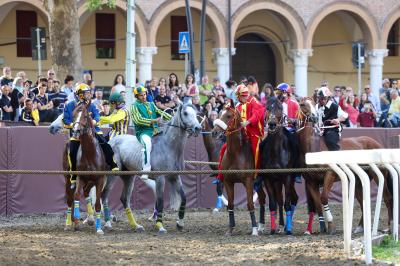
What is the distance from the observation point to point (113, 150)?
19.3m

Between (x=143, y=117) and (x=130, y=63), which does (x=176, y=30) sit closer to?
(x=130, y=63)

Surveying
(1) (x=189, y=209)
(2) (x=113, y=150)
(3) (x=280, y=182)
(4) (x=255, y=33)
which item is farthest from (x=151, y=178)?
(4) (x=255, y=33)

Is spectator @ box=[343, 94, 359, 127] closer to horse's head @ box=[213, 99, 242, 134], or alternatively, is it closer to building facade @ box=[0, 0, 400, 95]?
building facade @ box=[0, 0, 400, 95]

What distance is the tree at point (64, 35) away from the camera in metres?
27.3

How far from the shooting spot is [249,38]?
47.2 metres

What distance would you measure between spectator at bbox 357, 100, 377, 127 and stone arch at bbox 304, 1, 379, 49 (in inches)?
544

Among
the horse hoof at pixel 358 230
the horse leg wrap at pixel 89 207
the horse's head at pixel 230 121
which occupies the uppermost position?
the horse's head at pixel 230 121

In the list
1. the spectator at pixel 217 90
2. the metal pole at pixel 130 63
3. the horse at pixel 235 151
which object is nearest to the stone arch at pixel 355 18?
the spectator at pixel 217 90

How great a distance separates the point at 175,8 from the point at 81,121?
2427 centimetres

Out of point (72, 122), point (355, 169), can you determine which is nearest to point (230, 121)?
point (72, 122)

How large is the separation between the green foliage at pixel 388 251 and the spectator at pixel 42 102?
1147cm

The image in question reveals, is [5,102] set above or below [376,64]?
below

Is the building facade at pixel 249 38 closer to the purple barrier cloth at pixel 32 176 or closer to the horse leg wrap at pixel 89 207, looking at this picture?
the purple barrier cloth at pixel 32 176

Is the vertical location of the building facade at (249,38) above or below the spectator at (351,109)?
above
